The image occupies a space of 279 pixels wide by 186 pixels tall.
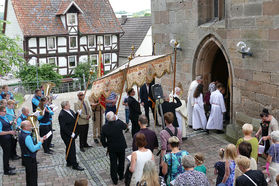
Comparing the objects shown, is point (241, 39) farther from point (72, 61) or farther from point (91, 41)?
point (91, 41)

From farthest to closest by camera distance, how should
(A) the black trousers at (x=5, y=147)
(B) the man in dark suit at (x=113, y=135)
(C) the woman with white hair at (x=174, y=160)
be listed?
(A) the black trousers at (x=5, y=147)
(B) the man in dark suit at (x=113, y=135)
(C) the woman with white hair at (x=174, y=160)

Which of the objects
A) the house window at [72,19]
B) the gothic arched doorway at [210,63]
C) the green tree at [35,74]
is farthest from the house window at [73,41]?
the gothic arched doorway at [210,63]

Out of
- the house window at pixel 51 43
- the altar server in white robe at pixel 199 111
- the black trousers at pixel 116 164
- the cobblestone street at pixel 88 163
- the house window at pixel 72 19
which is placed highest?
the house window at pixel 72 19

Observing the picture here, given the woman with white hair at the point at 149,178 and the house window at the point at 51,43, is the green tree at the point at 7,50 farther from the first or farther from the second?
the house window at the point at 51,43

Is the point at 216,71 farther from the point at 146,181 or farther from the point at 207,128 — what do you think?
the point at 146,181

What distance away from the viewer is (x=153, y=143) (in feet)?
22.3

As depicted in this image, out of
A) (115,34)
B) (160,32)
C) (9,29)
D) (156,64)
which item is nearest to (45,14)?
(9,29)

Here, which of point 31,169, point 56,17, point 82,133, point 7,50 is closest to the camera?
point 31,169

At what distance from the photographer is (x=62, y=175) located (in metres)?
8.32

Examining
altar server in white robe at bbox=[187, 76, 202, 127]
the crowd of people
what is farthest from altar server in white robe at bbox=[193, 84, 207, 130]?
altar server in white robe at bbox=[187, 76, 202, 127]

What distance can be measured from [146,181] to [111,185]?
3025 millimetres

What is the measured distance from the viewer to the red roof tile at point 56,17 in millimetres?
32656

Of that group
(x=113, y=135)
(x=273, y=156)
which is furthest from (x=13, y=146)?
(x=273, y=156)

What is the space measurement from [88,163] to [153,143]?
9.33ft
